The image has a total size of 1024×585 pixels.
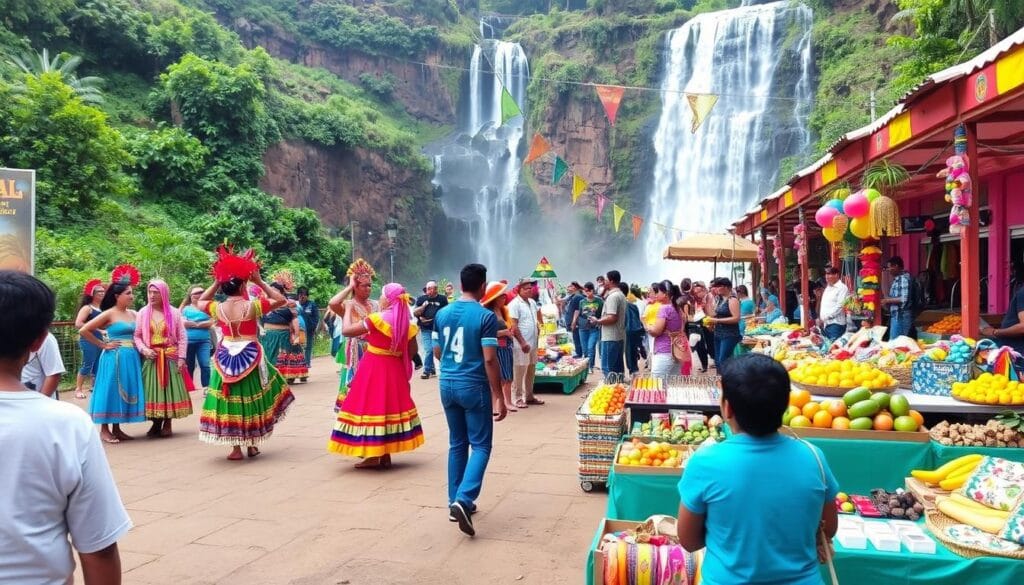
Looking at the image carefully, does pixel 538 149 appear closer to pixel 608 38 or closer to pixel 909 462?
pixel 909 462

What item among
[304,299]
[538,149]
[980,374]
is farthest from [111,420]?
[538,149]

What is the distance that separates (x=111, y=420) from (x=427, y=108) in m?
48.5

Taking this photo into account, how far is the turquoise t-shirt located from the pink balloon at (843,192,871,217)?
647 cm

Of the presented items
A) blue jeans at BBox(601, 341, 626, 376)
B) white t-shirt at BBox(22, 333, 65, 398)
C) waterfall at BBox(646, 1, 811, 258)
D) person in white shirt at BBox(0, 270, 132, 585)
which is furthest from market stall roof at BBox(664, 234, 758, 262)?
waterfall at BBox(646, 1, 811, 258)

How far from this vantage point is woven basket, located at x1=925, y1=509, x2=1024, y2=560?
3.08m

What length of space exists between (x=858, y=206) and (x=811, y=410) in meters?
4.03

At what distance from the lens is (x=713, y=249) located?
14.2 meters

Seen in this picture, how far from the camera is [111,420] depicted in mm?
7590

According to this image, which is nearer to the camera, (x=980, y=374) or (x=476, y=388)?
(x=476, y=388)

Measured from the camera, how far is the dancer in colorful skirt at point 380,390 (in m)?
6.14

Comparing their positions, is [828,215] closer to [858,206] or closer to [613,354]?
[858,206]

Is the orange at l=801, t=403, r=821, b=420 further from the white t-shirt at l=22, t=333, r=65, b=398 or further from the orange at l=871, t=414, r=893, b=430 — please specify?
the white t-shirt at l=22, t=333, r=65, b=398

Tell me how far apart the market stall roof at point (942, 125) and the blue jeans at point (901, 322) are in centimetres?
188

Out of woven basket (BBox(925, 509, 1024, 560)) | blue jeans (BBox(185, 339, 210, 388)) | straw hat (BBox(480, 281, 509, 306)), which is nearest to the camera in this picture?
woven basket (BBox(925, 509, 1024, 560))
